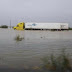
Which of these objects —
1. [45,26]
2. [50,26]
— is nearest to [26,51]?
[45,26]

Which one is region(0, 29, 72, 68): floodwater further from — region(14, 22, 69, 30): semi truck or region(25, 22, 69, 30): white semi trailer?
region(25, 22, 69, 30): white semi trailer

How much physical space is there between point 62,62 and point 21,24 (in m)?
37.5

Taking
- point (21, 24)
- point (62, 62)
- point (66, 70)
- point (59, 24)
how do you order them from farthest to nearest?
point (59, 24)
point (21, 24)
point (62, 62)
point (66, 70)

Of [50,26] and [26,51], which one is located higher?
[50,26]

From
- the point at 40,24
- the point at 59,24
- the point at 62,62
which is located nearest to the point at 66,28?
the point at 59,24

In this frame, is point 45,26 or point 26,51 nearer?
point 26,51

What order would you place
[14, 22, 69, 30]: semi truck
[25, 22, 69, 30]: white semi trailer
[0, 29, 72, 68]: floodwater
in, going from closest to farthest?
[0, 29, 72, 68]: floodwater
[14, 22, 69, 30]: semi truck
[25, 22, 69, 30]: white semi trailer

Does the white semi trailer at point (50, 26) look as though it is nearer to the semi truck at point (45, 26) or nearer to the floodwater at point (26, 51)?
the semi truck at point (45, 26)

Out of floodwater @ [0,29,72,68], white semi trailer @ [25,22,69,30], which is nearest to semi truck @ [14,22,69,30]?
white semi trailer @ [25,22,69,30]

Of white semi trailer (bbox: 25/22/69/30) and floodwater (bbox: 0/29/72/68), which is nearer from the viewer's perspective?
floodwater (bbox: 0/29/72/68)

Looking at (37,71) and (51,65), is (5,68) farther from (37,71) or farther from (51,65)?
(51,65)

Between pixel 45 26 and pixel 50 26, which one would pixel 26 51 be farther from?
pixel 50 26

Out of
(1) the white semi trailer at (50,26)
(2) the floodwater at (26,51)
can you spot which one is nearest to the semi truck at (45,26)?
(1) the white semi trailer at (50,26)

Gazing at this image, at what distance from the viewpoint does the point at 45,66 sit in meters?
3.29
